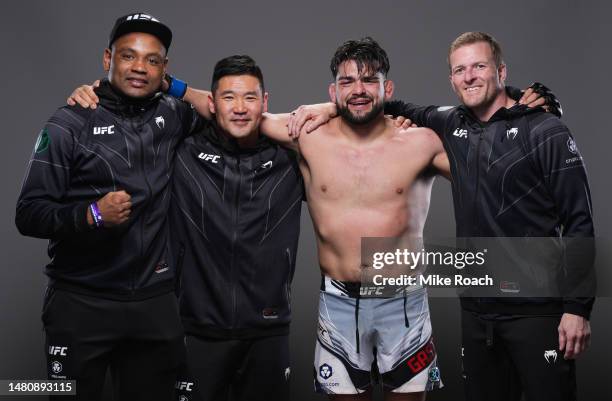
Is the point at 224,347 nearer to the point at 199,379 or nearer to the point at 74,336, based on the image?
the point at 199,379

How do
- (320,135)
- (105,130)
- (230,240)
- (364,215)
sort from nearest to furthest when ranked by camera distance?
(105,130), (230,240), (364,215), (320,135)

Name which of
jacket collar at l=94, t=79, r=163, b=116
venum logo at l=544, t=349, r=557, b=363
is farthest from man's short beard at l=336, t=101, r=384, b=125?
venum logo at l=544, t=349, r=557, b=363

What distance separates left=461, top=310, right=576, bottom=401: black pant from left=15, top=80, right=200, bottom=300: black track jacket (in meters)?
1.37

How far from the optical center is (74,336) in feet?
10.6

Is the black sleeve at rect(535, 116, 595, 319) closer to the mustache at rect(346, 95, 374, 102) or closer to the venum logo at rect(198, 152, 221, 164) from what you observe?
the mustache at rect(346, 95, 374, 102)

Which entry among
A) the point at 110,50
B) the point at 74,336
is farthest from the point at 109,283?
the point at 110,50

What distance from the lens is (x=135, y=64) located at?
3.34m

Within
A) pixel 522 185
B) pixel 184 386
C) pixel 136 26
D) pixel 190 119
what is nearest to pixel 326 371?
A: pixel 184 386

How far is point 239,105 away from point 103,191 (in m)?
0.71

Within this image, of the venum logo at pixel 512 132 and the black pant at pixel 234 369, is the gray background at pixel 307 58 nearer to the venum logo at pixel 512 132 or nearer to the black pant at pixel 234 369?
the black pant at pixel 234 369

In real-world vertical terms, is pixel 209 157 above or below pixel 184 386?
above

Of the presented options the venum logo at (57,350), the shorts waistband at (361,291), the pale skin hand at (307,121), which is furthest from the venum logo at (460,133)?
the venum logo at (57,350)

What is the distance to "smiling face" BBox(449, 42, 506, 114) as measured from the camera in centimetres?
337

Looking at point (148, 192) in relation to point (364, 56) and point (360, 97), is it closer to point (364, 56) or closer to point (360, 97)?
point (360, 97)
